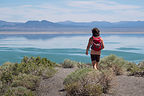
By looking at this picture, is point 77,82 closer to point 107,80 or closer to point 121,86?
point 107,80

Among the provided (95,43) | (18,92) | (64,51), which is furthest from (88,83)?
(64,51)

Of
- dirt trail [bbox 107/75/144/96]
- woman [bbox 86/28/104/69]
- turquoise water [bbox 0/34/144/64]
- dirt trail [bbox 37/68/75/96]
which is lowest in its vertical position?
turquoise water [bbox 0/34/144/64]

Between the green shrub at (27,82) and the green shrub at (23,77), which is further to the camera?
the green shrub at (27,82)

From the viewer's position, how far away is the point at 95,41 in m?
9.64

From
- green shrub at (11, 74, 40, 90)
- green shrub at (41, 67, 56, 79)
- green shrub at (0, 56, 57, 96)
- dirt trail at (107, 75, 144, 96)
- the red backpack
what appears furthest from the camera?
green shrub at (41, 67, 56, 79)

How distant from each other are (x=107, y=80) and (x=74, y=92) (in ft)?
3.54

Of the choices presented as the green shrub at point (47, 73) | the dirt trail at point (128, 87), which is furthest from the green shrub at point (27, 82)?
the dirt trail at point (128, 87)

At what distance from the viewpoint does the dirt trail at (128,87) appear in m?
8.04

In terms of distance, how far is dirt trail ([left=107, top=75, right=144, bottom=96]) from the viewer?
8037 mm

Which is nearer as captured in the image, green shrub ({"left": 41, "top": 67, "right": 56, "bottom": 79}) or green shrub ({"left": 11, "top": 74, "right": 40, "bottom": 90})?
green shrub ({"left": 11, "top": 74, "right": 40, "bottom": 90})

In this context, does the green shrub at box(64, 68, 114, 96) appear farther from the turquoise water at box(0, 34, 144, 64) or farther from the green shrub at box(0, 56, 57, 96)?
the turquoise water at box(0, 34, 144, 64)

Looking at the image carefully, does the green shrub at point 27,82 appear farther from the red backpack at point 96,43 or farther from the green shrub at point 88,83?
the red backpack at point 96,43

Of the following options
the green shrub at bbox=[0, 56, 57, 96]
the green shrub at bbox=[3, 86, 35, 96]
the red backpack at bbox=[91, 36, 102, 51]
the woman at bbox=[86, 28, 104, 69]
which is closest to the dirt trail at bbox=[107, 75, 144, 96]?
the woman at bbox=[86, 28, 104, 69]

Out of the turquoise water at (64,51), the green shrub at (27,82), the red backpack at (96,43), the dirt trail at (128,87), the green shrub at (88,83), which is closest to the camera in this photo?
the green shrub at (88,83)
